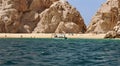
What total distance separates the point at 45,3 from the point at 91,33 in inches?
1039

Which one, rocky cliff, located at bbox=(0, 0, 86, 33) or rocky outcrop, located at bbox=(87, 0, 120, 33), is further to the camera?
rocky outcrop, located at bbox=(87, 0, 120, 33)

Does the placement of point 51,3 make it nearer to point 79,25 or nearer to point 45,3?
point 45,3

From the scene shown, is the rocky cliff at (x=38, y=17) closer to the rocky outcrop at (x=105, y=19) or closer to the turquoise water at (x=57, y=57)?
the rocky outcrop at (x=105, y=19)

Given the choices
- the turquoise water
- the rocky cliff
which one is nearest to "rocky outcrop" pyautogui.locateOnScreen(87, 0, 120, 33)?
the rocky cliff

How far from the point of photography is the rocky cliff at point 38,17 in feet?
479

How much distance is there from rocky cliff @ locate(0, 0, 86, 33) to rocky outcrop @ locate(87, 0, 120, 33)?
224 inches

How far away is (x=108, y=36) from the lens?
12644 cm

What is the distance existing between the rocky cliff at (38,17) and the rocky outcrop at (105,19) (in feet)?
18.6

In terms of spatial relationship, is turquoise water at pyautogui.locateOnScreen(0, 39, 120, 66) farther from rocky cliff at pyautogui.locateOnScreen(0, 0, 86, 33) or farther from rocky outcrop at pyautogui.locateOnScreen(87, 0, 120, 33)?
rocky outcrop at pyautogui.locateOnScreen(87, 0, 120, 33)

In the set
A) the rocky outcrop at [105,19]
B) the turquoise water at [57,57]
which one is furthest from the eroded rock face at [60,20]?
the turquoise water at [57,57]

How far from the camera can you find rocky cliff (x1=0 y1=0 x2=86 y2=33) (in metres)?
146

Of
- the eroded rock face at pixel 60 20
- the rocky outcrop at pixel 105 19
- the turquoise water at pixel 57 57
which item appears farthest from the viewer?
the rocky outcrop at pixel 105 19

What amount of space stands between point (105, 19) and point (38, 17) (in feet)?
92.7

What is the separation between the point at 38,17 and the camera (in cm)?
15100
